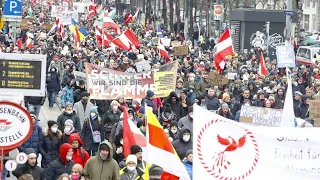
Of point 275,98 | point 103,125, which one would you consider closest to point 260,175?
point 103,125

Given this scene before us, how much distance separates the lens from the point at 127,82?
19.3 m

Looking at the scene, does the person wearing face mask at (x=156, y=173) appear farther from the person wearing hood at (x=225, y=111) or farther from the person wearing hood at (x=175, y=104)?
the person wearing hood at (x=175, y=104)

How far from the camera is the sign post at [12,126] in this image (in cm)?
983

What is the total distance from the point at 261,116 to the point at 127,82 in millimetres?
4085

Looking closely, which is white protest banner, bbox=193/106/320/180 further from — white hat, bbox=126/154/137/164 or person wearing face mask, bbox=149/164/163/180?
white hat, bbox=126/154/137/164

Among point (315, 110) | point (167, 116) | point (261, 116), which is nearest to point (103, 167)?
point (261, 116)

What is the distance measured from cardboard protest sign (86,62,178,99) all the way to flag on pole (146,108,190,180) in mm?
8489

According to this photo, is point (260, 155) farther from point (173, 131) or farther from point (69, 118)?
point (69, 118)

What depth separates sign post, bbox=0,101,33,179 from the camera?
9.83 m

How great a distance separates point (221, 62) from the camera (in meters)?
24.5

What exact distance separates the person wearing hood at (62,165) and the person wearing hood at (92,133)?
110 inches

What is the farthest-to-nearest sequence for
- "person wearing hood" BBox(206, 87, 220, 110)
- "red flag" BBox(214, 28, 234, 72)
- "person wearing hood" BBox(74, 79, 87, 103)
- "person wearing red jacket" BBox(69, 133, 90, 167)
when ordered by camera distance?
"red flag" BBox(214, 28, 234, 72), "person wearing hood" BBox(74, 79, 87, 103), "person wearing hood" BBox(206, 87, 220, 110), "person wearing red jacket" BBox(69, 133, 90, 167)

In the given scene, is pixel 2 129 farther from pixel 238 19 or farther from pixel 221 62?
pixel 238 19

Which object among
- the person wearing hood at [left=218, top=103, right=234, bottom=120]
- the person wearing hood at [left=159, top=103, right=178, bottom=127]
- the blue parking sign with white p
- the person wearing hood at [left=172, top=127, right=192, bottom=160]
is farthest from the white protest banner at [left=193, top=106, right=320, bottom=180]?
the blue parking sign with white p
